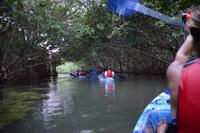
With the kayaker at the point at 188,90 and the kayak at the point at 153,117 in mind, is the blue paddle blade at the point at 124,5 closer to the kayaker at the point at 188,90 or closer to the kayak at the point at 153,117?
the kayak at the point at 153,117

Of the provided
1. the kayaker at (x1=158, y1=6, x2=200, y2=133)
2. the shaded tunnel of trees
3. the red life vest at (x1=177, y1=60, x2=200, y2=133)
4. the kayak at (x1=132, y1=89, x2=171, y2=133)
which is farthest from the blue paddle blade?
the shaded tunnel of trees

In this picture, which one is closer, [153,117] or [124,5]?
[124,5]

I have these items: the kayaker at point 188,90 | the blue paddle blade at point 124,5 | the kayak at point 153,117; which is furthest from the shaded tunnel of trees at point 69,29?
the kayaker at point 188,90

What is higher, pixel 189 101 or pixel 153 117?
pixel 189 101

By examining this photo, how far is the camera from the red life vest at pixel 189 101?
1.31m

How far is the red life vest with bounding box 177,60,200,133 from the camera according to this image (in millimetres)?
1313

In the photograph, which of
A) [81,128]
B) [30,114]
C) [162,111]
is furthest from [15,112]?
[162,111]

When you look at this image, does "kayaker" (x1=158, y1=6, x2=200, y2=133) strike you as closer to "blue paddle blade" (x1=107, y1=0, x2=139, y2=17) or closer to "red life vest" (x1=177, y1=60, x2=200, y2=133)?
"red life vest" (x1=177, y1=60, x2=200, y2=133)

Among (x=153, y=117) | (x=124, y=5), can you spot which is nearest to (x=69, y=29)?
(x=153, y=117)

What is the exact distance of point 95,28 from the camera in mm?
19891

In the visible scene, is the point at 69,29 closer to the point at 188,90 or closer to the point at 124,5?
the point at 124,5

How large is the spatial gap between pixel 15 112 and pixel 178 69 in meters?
8.17

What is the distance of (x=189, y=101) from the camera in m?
1.32

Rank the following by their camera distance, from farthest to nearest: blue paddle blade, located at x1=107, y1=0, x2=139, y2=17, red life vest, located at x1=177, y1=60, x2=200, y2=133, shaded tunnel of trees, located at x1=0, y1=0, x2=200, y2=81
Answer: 1. shaded tunnel of trees, located at x1=0, y1=0, x2=200, y2=81
2. blue paddle blade, located at x1=107, y1=0, x2=139, y2=17
3. red life vest, located at x1=177, y1=60, x2=200, y2=133
